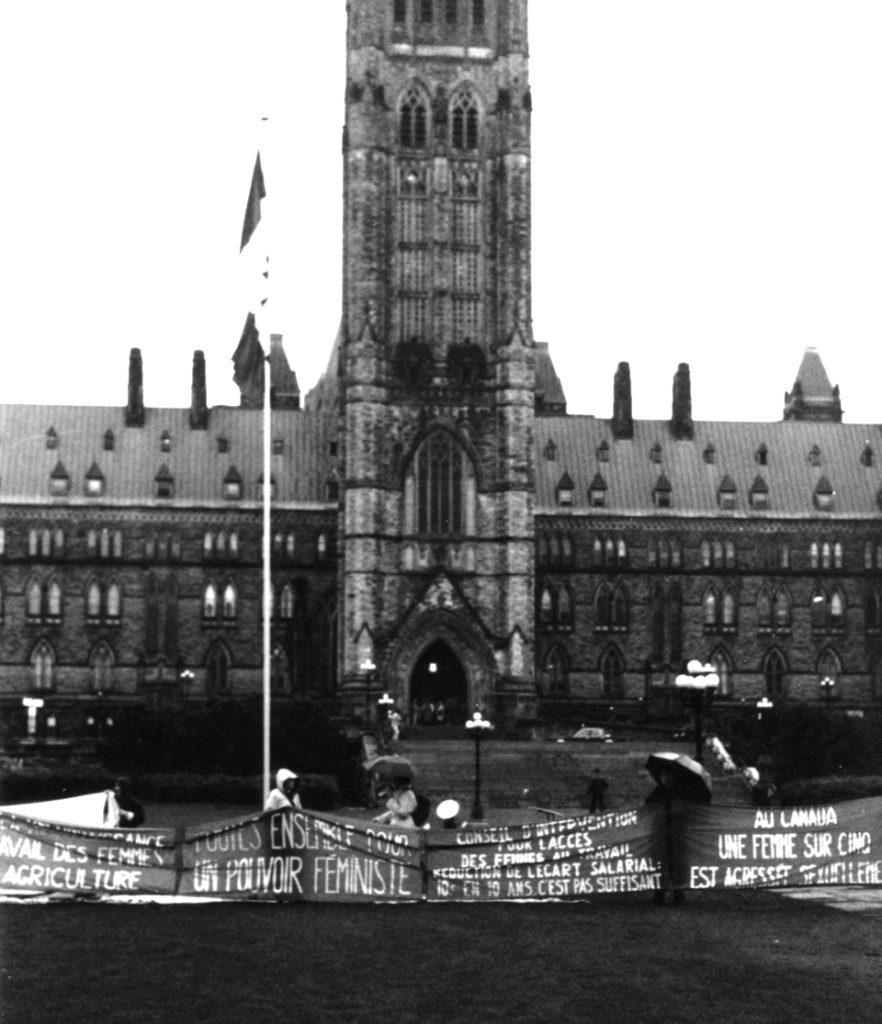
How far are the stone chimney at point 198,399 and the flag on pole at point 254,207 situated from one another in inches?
2333

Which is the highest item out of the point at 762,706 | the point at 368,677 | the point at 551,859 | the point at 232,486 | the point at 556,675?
the point at 232,486

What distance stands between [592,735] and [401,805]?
51.0m

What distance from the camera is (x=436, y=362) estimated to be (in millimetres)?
89312

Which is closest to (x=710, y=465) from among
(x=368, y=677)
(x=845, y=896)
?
(x=368, y=677)

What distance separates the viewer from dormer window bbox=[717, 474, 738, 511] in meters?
103

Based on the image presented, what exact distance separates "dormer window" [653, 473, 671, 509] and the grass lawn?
239ft

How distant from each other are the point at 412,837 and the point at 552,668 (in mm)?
69499

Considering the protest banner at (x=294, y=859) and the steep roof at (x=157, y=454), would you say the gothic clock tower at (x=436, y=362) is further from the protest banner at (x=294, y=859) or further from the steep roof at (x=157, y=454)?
the protest banner at (x=294, y=859)

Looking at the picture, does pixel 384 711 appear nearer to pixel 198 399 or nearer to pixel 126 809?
pixel 198 399

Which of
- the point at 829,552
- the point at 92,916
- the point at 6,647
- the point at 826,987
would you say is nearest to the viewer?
the point at 826,987

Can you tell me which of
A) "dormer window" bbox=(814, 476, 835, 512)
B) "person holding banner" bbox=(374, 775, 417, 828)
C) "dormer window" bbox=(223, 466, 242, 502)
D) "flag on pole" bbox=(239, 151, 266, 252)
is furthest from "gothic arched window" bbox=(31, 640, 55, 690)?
"person holding banner" bbox=(374, 775, 417, 828)

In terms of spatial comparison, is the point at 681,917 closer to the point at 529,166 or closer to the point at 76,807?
the point at 76,807

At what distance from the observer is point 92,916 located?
88.7ft

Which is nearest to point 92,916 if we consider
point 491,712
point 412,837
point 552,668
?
point 412,837
